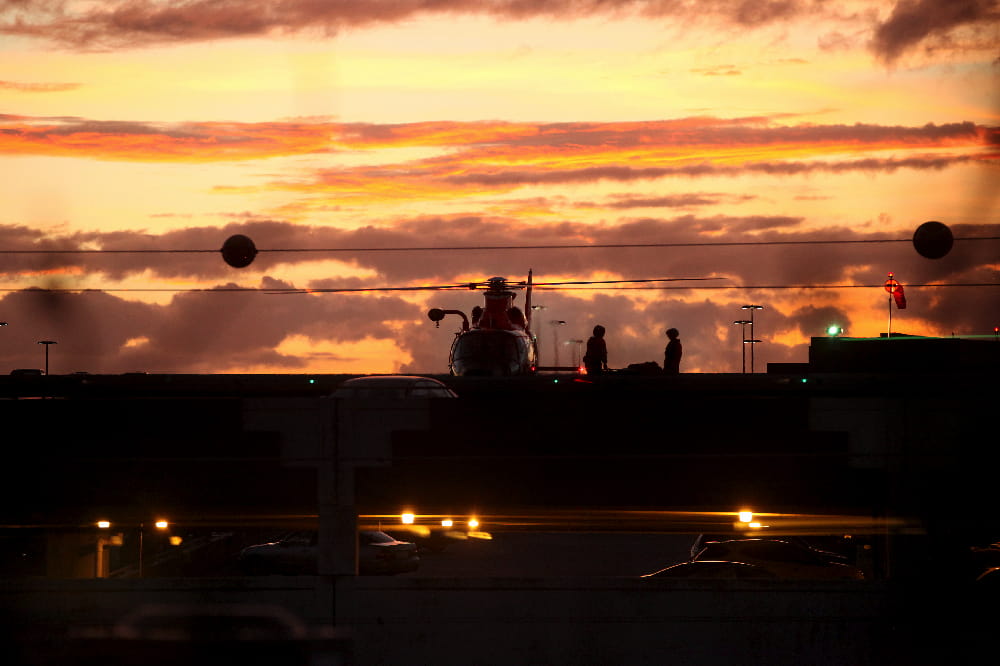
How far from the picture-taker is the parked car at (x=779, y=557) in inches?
754

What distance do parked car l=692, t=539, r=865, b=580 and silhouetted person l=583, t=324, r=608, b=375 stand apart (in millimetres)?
7645

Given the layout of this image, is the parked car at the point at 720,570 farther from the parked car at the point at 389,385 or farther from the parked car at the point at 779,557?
the parked car at the point at 389,385

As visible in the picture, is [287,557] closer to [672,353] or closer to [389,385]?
[389,385]

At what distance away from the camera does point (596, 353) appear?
27672mm

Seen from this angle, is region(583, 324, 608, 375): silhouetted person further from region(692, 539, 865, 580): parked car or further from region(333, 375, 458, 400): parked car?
region(692, 539, 865, 580): parked car

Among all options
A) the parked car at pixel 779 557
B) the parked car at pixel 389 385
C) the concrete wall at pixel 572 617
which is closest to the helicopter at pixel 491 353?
the parked car at pixel 389 385

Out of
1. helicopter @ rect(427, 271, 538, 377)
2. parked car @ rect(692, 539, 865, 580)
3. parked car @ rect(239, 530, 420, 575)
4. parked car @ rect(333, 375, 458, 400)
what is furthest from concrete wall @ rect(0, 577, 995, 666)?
helicopter @ rect(427, 271, 538, 377)

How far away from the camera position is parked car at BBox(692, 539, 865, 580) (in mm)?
19141

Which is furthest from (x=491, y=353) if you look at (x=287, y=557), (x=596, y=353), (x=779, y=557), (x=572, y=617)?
(x=572, y=617)

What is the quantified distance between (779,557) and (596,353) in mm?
8840

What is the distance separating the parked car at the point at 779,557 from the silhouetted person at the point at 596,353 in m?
7.64

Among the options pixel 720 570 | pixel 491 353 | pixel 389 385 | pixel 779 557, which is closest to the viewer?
pixel 720 570

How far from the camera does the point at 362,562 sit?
93.2 ft

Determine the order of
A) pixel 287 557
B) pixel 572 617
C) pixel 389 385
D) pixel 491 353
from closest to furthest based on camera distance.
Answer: pixel 572 617 → pixel 389 385 → pixel 287 557 → pixel 491 353
